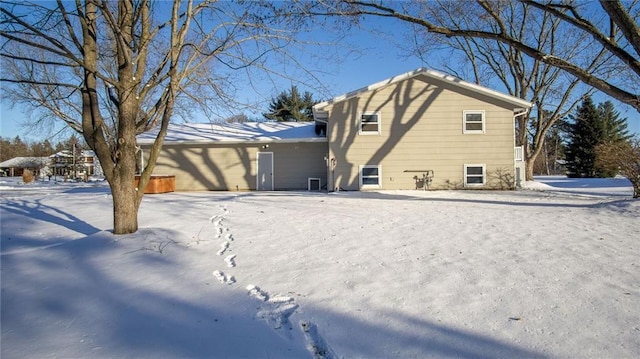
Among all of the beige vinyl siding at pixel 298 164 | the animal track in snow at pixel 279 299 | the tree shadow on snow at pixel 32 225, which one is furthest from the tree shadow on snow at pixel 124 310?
the beige vinyl siding at pixel 298 164

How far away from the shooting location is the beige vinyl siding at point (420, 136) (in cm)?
1477

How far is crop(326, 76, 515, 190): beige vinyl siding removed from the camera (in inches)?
582

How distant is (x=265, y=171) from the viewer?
1662 centimetres

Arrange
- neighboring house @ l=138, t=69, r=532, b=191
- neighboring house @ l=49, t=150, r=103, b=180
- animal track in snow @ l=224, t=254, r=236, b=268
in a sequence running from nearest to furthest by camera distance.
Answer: animal track in snow @ l=224, t=254, r=236, b=268 → neighboring house @ l=138, t=69, r=532, b=191 → neighboring house @ l=49, t=150, r=103, b=180

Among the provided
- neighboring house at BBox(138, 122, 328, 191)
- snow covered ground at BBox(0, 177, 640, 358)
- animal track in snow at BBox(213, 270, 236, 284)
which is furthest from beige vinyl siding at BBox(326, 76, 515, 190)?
animal track in snow at BBox(213, 270, 236, 284)

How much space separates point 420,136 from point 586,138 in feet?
86.1

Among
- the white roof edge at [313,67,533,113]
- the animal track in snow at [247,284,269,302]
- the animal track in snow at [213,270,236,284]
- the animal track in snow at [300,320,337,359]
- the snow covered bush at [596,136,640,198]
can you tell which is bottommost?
the animal track in snow at [300,320,337,359]

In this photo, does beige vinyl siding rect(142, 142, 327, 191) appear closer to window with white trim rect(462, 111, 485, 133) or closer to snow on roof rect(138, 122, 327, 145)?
snow on roof rect(138, 122, 327, 145)

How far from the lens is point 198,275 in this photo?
3951mm

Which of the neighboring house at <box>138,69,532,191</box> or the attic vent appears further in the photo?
the attic vent

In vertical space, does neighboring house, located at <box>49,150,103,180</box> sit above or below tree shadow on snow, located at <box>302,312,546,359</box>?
above

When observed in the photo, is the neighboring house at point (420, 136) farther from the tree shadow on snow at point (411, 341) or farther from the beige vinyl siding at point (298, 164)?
the tree shadow on snow at point (411, 341)

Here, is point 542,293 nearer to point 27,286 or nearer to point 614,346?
point 614,346

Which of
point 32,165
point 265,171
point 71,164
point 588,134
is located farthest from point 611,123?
point 32,165
